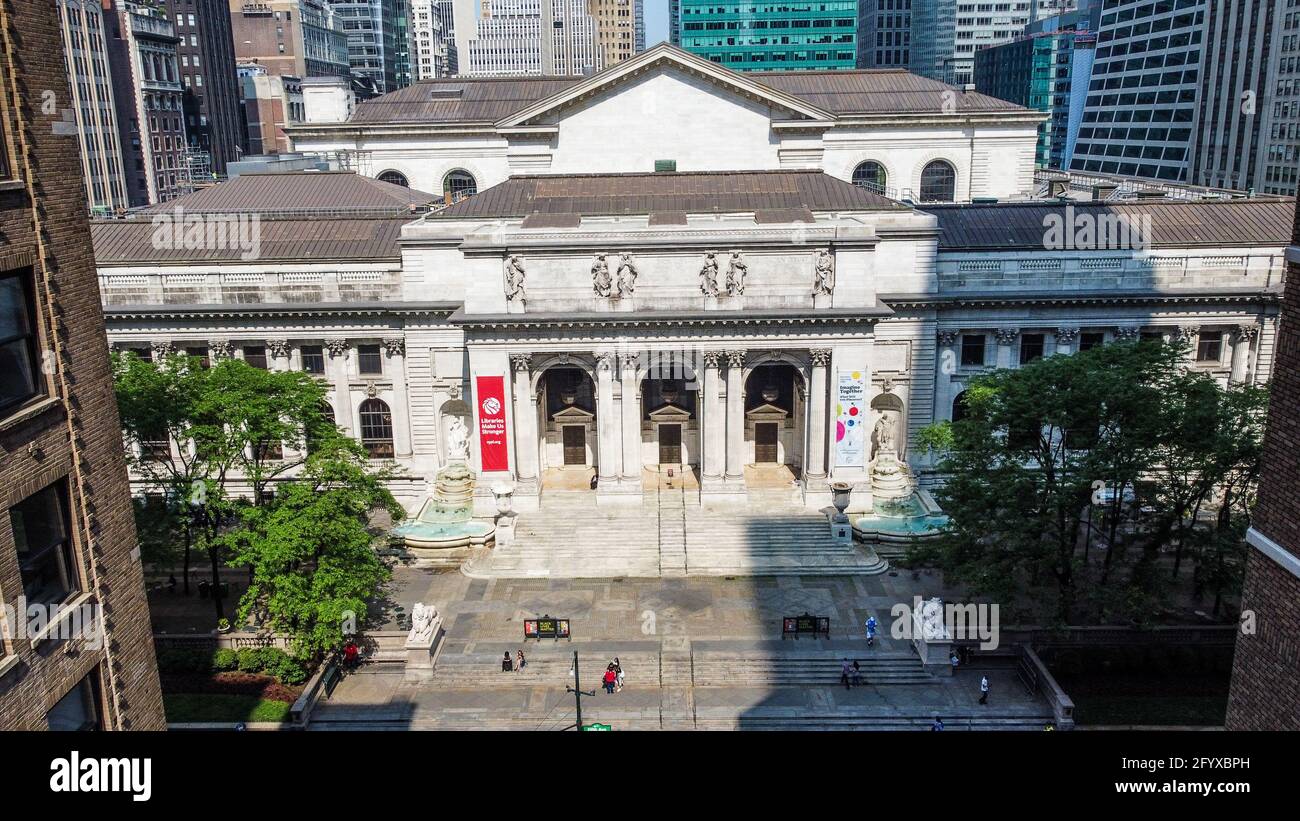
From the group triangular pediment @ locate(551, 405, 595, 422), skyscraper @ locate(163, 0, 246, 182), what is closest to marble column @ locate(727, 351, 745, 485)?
triangular pediment @ locate(551, 405, 595, 422)

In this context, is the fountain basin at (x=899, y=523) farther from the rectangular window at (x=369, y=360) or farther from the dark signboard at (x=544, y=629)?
the rectangular window at (x=369, y=360)

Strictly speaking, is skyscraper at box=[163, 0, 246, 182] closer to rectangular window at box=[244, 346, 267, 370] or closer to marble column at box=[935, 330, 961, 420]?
rectangular window at box=[244, 346, 267, 370]


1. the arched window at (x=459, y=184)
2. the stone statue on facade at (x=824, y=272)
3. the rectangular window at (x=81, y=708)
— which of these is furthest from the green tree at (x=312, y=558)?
the arched window at (x=459, y=184)

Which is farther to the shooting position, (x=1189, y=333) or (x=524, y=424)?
(x=1189, y=333)

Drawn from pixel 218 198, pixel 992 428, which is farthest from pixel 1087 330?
pixel 218 198

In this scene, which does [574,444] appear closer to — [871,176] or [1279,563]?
[871,176]

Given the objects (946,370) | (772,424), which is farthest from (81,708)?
(946,370)
